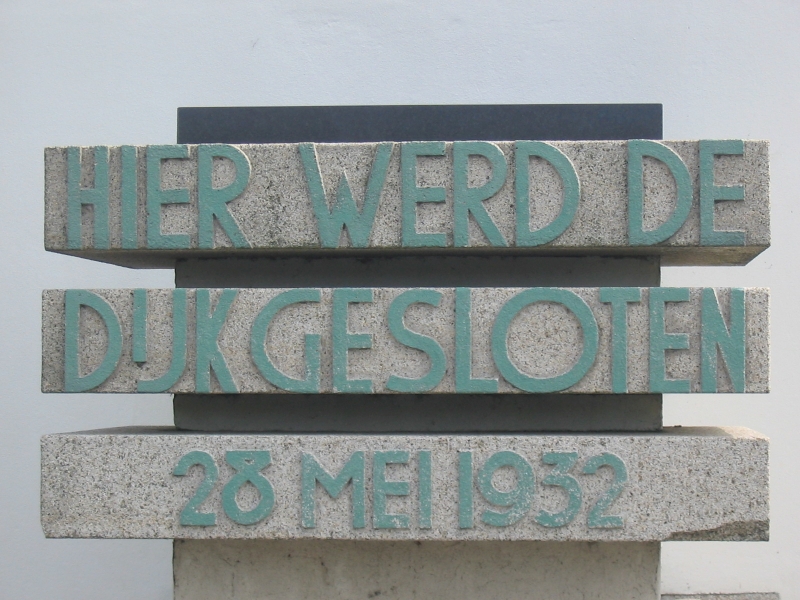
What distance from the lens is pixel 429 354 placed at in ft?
15.5

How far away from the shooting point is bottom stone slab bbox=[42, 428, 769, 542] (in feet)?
15.1

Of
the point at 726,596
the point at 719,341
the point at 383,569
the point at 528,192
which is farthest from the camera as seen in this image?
the point at 726,596

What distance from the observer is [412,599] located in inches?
198

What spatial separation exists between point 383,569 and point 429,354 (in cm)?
132

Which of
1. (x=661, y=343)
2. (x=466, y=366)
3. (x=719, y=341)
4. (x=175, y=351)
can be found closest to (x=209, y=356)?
(x=175, y=351)

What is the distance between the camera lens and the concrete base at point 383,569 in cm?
500

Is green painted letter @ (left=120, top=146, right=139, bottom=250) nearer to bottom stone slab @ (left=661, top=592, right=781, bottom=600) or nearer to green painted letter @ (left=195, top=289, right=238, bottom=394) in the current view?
green painted letter @ (left=195, top=289, right=238, bottom=394)

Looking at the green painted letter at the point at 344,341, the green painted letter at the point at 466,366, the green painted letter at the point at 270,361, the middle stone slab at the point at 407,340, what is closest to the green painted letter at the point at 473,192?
the middle stone slab at the point at 407,340

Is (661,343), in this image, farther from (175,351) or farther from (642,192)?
(175,351)

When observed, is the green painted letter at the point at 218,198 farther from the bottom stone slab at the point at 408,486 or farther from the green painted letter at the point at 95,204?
the bottom stone slab at the point at 408,486

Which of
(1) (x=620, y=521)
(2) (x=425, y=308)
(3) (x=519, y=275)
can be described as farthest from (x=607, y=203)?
(1) (x=620, y=521)

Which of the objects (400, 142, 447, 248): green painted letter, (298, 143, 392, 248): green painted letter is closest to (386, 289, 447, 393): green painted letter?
(400, 142, 447, 248): green painted letter

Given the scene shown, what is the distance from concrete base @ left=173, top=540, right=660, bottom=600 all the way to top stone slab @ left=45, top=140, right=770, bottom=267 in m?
1.71

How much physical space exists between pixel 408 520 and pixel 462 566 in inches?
23.4
